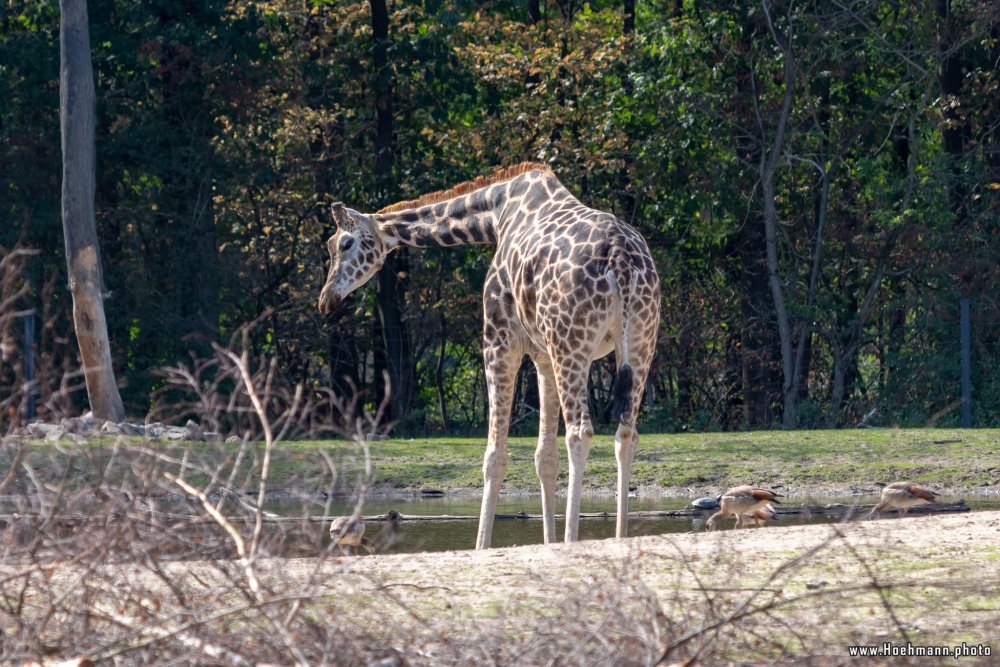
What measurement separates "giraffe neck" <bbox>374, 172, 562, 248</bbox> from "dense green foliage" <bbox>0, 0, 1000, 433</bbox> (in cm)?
1026

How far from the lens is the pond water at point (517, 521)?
1106cm

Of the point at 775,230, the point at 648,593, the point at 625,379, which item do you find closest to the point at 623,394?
the point at 625,379

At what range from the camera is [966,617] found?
623 centimetres

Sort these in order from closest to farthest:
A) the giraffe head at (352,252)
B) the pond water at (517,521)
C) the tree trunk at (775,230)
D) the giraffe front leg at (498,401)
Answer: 1. the giraffe front leg at (498,401)
2. the pond water at (517,521)
3. the giraffe head at (352,252)
4. the tree trunk at (775,230)

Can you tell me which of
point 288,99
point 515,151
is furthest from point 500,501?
point 288,99

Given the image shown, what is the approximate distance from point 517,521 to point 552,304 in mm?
3178

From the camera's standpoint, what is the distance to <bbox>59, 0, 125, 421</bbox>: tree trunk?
20031mm

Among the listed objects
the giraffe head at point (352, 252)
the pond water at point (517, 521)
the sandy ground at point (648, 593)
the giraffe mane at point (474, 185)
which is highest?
the giraffe mane at point (474, 185)

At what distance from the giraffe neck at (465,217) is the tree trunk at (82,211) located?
9254 millimetres

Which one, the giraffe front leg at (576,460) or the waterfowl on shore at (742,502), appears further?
the waterfowl on shore at (742,502)

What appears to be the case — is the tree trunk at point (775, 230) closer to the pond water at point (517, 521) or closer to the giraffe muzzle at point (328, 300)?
the pond water at point (517, 521)

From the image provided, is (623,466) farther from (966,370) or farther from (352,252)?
(966,370)

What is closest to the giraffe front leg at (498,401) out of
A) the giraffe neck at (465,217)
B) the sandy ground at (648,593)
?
the giraffe neck at (465,217)

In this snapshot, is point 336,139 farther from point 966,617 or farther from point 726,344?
point 966,617
